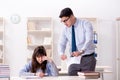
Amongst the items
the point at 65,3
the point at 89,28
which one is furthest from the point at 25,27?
the point at 89,28

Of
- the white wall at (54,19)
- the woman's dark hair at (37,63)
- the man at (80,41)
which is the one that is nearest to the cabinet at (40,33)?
the white wall at (54,19)

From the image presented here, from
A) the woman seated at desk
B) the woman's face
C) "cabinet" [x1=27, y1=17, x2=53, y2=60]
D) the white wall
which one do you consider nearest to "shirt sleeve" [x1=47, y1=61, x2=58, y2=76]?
the woman seated at desk

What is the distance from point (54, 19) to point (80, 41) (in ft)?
10.3

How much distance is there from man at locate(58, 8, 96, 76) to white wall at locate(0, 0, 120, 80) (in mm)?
3064

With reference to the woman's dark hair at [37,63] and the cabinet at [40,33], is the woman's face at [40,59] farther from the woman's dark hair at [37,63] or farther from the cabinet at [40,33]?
the cabinet at [40,33]

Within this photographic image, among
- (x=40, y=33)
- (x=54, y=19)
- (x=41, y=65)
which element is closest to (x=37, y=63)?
(x=41, y=65)

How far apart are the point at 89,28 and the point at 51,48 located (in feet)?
10.1

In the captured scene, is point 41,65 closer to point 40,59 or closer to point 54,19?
point 40,59

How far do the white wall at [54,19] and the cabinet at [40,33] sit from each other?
16cm

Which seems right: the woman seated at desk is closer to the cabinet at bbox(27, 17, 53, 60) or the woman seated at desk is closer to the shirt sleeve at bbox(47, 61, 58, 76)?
the shirt sleeve at bbox(47, 61, 58, 76)

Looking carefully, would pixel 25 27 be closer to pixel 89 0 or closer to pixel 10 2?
pixel 10 2

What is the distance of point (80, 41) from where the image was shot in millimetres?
3227

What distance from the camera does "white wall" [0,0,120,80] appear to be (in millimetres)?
6238

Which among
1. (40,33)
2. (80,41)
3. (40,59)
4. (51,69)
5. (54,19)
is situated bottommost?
(51,69)
